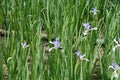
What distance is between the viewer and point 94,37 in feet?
7.47

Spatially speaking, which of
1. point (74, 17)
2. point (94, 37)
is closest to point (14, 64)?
point (94, 37)

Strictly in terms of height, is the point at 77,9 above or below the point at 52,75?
above

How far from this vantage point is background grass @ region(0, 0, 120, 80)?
1.70 m

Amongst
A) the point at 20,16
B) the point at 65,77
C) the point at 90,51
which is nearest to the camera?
the point at 65,77

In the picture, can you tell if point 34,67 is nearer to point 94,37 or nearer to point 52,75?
point 52,75

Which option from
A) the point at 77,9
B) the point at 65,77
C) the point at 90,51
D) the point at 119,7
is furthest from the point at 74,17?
the point at 65,77

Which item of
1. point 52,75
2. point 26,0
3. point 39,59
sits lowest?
point 52,75

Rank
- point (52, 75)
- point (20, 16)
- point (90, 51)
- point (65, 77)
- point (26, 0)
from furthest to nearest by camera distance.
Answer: point (26, 0)
point (20, 16)
point (90, 51)
point (52, 75)
point (65, 77)

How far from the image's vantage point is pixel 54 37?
249cm

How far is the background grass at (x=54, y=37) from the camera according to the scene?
1.70m

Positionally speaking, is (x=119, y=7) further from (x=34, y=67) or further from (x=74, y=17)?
(x=34, y=67)

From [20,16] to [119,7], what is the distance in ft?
2.54

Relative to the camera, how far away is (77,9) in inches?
104

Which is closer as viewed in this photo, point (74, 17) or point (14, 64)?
point (14, 64)
